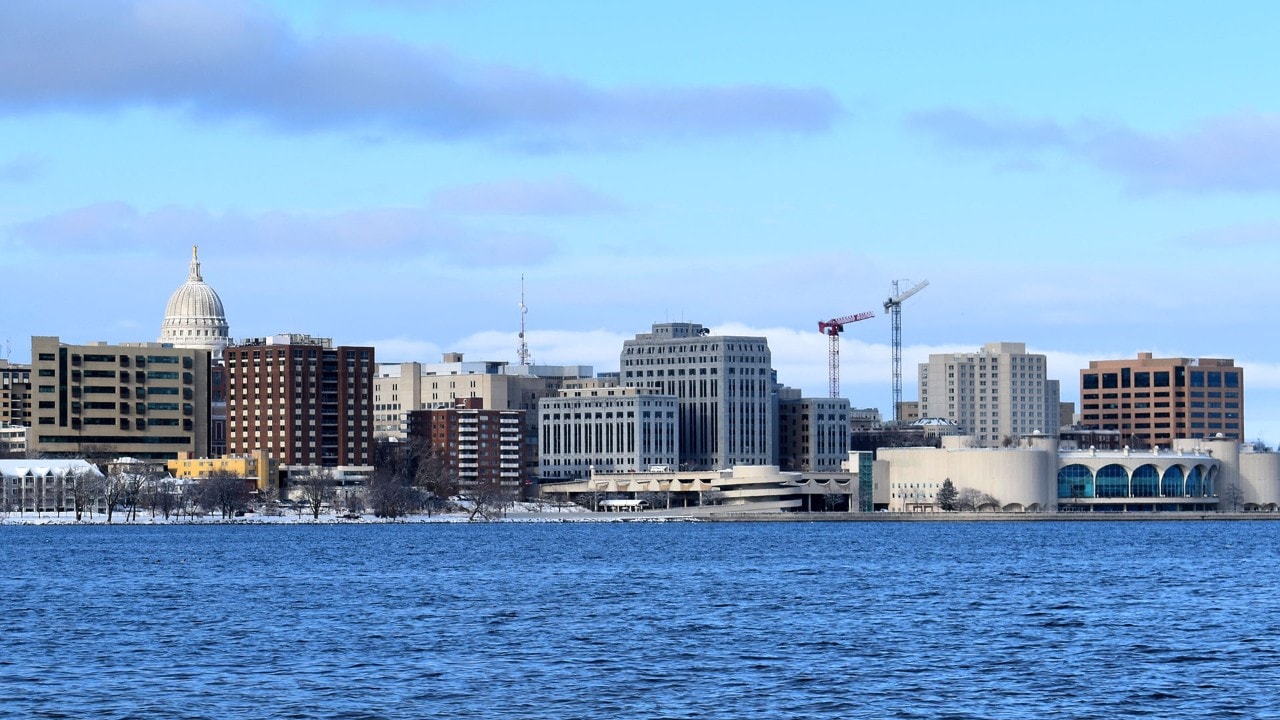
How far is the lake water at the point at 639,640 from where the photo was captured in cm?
6047

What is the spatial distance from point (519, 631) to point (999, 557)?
76.4 metres

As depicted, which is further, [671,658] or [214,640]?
[214,640]

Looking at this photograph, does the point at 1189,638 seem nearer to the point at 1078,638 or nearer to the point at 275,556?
the point at 1078,638

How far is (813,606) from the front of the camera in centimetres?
9462

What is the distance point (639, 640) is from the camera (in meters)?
77.3

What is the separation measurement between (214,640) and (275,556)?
7637 cm

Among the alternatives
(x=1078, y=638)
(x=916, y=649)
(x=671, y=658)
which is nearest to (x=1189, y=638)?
(x=1078, y=638)

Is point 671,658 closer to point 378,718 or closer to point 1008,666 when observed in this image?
point 1008,666

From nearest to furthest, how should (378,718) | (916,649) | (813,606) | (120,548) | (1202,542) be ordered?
(378,718) → (916,649) → (813,606) → (120,548) → (1202,542)

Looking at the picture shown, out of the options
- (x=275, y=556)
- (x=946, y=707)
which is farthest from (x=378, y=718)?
(x=275, y=556)

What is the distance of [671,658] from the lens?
7119 centimetres

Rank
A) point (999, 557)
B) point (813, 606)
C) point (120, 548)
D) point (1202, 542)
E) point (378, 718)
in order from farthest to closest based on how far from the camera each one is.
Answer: point (1202, 542) → point (120, 548) → point (999, 557) → point (813, 606) → point (378, 718)

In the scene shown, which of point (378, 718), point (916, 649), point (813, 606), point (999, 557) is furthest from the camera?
point (999, 557)

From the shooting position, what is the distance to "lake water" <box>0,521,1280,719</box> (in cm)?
6047
